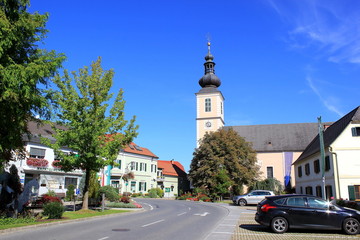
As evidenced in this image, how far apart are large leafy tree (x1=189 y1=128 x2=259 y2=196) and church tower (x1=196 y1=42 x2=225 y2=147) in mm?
11627

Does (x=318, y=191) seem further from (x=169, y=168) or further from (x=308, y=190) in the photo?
(x=169, y=168)

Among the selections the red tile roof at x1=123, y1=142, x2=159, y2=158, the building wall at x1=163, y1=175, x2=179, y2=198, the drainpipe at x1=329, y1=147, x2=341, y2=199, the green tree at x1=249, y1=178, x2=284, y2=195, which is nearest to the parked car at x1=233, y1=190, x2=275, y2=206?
the drainpipe at x1=329, y1=147, x2=341, y2=199

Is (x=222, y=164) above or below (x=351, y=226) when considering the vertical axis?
above

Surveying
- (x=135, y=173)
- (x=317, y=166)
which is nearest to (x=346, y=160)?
(x=317, y=166)

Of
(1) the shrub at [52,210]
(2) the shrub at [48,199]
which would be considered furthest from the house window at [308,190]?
(1) the shrub at [52,210]

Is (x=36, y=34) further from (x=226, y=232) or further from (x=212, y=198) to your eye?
(x=212, y=198)

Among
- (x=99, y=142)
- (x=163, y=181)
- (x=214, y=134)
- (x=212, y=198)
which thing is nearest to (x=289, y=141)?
(x=214, y=134)

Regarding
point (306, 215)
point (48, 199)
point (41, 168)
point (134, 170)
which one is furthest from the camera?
point (134, 170)

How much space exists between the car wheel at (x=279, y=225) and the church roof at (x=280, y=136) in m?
42.7

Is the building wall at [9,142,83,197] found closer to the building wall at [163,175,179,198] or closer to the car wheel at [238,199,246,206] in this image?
the car wheel at [238,199,246,206]

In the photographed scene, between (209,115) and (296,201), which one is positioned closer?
(296,201)

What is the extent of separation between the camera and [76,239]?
34.7ft

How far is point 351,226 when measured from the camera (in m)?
12.0

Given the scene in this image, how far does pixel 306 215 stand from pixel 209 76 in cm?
5162
